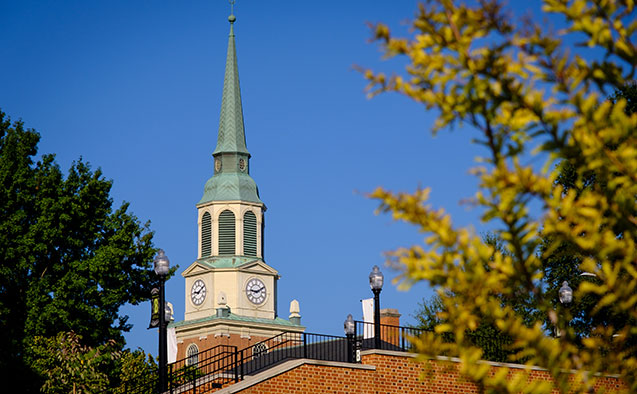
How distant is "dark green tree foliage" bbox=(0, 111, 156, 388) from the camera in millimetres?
36500

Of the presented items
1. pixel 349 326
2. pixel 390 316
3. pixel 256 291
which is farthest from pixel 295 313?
pixel 349 326

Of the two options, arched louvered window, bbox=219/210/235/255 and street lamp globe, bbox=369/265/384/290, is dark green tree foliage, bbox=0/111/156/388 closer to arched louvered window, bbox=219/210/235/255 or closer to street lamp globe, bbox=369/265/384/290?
street lamp globe, bbox=369/265/384/290

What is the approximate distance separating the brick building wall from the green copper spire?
6482 centimetres

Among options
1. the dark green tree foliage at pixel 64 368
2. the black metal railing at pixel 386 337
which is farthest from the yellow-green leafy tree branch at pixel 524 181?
the dark green tree foliage at pixel 64 368

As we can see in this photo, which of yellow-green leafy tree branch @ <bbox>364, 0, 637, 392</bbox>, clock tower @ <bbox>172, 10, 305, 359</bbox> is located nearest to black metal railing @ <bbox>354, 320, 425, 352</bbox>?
yellow-green leafy tree branch @ <bbox>364, 0, 637, 392</bbox>

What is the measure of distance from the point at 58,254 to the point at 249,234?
175ft

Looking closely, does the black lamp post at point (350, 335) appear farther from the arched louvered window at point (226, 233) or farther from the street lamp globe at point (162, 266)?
the arched louvered window at point (226, 233)

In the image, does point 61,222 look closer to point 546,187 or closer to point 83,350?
point 83,350

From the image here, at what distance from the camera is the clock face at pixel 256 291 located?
299 feet

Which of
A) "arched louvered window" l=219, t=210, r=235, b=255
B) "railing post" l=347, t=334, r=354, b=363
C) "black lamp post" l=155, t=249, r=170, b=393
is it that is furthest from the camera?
"arched louvered window" l=219, t=210, r=235, b=255

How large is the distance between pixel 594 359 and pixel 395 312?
42.5 metres

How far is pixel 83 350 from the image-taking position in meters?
35.6

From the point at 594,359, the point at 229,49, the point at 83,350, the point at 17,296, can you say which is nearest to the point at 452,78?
the point at 594,359

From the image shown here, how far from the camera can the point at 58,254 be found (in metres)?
38.9
